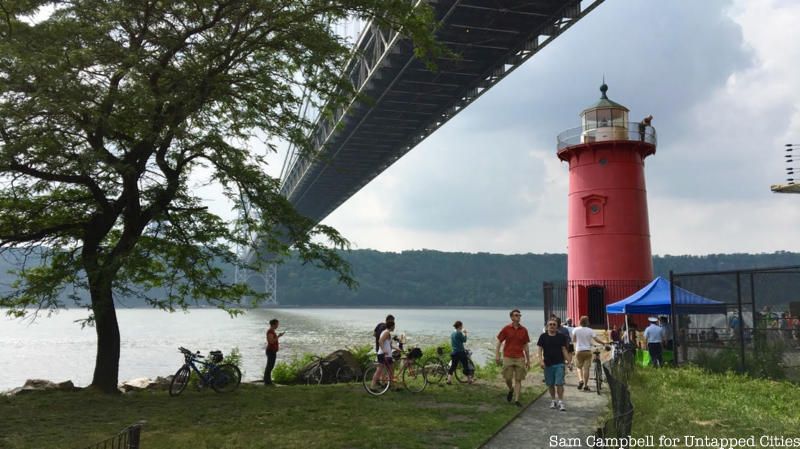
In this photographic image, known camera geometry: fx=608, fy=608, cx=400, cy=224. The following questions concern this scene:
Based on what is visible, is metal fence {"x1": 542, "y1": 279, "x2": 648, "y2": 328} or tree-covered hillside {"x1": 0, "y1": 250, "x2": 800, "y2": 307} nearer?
metal fence {"x1": 542, "y1": 279, "x2": 648, "y2": 328}

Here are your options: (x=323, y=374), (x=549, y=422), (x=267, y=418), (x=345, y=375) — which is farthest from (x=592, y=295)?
(x=267, y=418)

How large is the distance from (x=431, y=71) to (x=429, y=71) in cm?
272

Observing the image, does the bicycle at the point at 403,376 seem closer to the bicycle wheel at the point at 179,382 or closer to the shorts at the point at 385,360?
the shorts at the point at 385,360

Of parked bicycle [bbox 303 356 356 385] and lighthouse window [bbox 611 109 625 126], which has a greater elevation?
lighthouse window [bbox 611 109 625 126]

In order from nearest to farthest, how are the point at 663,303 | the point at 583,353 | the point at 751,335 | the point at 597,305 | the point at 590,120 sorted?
1. the point at 583,353
2. the point at 751,335
3. the point at 663,303
4. the point at 597,305
5. the point at 590,120

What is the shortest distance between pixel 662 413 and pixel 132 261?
8990mm

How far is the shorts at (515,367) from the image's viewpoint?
34.4ft

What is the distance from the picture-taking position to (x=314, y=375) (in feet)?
50.1

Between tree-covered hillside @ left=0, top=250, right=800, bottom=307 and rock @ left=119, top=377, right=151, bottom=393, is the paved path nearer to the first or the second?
rock @ left=119, top=377, right=151, bottom=393

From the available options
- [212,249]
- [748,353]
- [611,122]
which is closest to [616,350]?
[748,353]

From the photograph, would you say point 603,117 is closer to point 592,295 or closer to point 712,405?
point 592,295

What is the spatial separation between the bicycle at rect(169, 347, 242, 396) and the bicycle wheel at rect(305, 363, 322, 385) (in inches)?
113

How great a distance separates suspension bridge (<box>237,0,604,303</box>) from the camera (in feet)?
70.8

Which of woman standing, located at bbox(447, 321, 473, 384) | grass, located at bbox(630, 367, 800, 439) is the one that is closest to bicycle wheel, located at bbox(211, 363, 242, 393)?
woman standing, located at bbox(447, 321, 473, 384)
